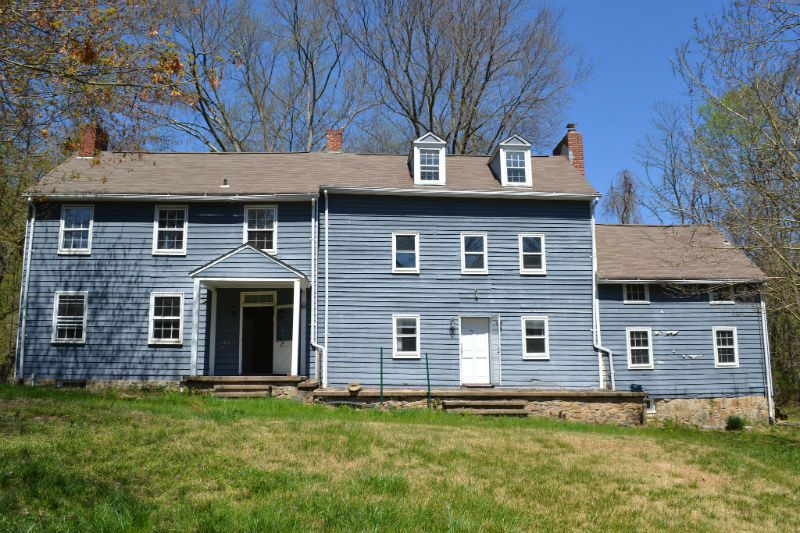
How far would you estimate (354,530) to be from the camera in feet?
19.3

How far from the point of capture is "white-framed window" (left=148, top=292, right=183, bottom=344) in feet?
59.9

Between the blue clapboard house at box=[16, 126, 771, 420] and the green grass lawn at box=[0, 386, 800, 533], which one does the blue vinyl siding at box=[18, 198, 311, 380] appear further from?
the green grass lawn at box=[0, 386, 800, 533]

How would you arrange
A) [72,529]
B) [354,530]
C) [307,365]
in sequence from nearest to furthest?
1. [72,529]
2. [354,530]
3. [307,365]

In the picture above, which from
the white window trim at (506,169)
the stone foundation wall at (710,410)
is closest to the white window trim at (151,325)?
the white window trim at (506,169)

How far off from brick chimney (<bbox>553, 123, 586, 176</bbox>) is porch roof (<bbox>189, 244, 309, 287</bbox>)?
10.9 metres

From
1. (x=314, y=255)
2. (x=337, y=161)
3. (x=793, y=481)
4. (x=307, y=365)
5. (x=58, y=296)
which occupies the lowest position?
(x=793, y=481)

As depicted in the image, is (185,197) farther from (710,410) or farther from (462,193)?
(710,410)

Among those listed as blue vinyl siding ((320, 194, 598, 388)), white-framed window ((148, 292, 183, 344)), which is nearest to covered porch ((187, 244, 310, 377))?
white-framed window ((148, 292, 183, 344))

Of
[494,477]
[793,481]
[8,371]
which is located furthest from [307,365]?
[8,371]

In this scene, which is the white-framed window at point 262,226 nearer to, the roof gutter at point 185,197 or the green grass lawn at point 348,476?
the roof gutter at point 185,197

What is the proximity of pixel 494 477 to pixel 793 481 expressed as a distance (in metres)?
5.50

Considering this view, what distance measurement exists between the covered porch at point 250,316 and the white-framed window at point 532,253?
6697 mm

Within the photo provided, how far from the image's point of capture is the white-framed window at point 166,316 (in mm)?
18250

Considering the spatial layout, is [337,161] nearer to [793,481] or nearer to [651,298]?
[651,298]
